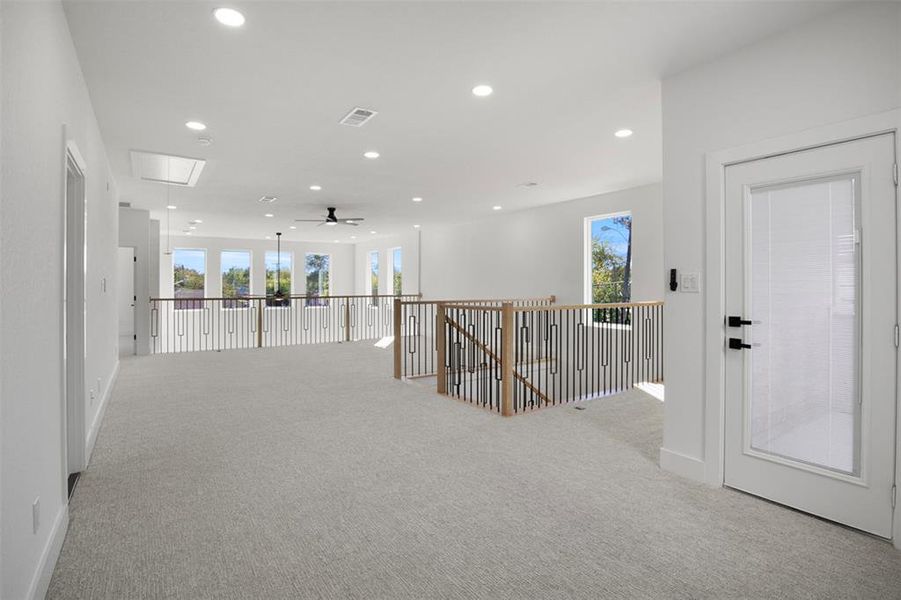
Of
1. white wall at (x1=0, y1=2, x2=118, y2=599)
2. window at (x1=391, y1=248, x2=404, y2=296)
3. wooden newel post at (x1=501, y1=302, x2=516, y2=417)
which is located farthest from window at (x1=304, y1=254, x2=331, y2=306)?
white wall at (x1=0, y1=2, x2=118, y2=599)

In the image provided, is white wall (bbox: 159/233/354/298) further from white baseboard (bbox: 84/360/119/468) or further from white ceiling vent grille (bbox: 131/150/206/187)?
white baseboard (bbox: 84/360/119/468)

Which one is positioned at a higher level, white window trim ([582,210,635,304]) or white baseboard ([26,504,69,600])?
white window trim ([582,210,635,304])

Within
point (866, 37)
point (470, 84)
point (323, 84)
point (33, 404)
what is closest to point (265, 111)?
point (323, 84)

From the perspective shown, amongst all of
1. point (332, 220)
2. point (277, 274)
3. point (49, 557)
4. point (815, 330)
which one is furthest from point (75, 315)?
point (277, 274)

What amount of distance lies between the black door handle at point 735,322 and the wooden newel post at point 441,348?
10.5ft

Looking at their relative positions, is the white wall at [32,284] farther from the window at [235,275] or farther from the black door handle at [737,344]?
the window at [235,275]

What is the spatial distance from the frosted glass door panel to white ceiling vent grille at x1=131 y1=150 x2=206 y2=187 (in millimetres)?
5413

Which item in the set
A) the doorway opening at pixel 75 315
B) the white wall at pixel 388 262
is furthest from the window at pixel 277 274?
the doorway opening at pixel 75 315

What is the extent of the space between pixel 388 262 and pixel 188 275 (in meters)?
5.54

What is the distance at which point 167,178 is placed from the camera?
20.2 feet

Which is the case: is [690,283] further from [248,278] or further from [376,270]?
[248,278]

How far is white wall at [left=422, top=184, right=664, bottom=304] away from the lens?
677cm

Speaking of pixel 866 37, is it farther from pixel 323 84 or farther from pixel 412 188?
pixel 412 188

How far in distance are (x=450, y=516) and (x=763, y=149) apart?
2680 mm
